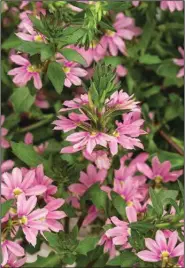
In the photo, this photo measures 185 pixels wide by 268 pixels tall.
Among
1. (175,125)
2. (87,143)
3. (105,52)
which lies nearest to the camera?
(87,143)

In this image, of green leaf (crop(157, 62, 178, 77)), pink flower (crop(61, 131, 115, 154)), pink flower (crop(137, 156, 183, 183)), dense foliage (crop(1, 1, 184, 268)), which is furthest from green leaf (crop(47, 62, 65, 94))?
green leaf (crop(157, 62, 178, 77))

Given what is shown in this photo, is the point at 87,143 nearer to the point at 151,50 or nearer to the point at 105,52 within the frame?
the point at 105,52

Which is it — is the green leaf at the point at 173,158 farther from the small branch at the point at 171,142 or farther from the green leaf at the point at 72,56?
the green leaf at the point at 72,56

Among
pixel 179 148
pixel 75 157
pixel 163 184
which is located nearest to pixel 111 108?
pixel 75 157

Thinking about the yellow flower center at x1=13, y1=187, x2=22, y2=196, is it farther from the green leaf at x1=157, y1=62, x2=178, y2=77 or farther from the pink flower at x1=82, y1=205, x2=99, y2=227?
the green leaf at x1=157, y1=62, x2=178, y2=77

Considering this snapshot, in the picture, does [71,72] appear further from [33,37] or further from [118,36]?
[118,36]

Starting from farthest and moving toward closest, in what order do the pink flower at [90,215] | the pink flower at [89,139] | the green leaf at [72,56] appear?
1. the pink flower at [90,215]
2. the green leaf at [72,56]
3. the pink flower at [89,139]

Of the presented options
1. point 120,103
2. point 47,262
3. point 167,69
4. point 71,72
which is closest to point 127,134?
point 120,103

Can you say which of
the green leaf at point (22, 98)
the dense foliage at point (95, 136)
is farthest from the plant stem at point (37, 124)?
the green leaf at point (22, 98)
